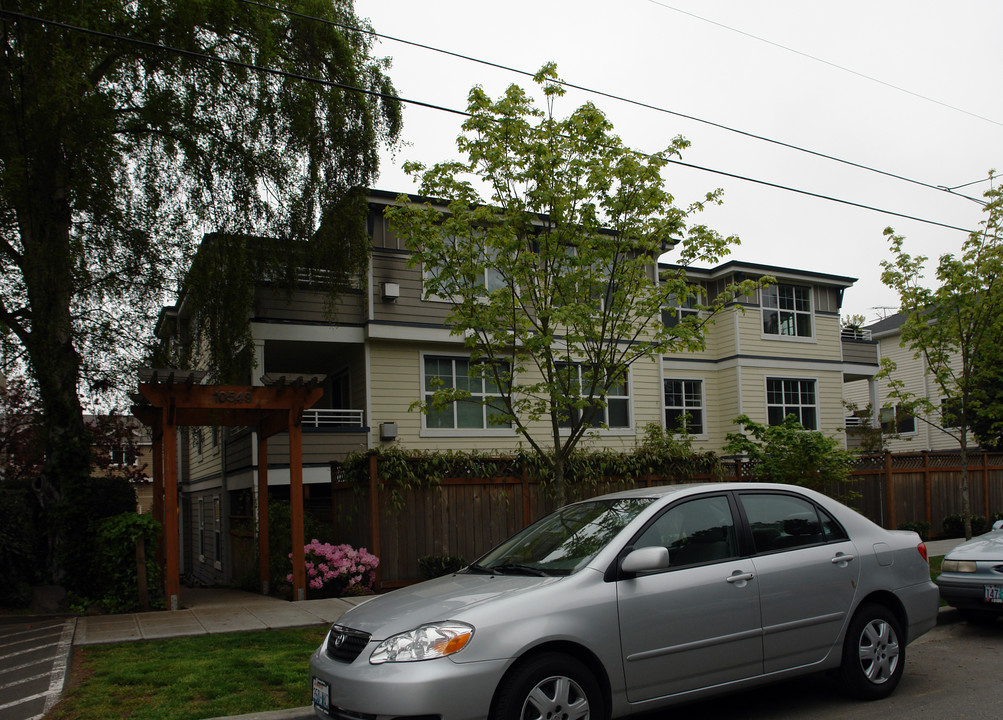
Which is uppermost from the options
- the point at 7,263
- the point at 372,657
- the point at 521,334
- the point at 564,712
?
the point at 7,263

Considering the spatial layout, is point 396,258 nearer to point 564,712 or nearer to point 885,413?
point 564,712

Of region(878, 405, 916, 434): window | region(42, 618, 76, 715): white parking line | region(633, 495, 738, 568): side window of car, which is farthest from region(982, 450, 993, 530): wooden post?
region(42, 618, 76, 715): white parking line

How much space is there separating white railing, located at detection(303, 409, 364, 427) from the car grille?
11407 mm

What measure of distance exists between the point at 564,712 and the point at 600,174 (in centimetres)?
664

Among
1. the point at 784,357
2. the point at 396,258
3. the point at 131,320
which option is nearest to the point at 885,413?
the point at 784,357

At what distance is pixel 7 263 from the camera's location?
11789mm

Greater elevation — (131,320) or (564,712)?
(131,320)

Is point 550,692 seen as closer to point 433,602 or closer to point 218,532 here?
point 433,602

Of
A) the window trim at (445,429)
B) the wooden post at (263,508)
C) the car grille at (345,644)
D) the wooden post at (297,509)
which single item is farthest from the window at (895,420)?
the car grille at (345,644)

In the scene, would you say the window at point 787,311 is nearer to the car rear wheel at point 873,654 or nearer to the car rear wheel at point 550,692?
the car rear wheel at point 873,654

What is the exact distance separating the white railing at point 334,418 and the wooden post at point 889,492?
36.5ft

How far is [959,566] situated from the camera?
8.62 meters

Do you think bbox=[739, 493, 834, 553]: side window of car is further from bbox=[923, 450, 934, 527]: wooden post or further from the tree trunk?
bbox=[923, 450, 934, 527]: wooden post

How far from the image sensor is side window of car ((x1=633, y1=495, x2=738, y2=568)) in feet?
17.9
